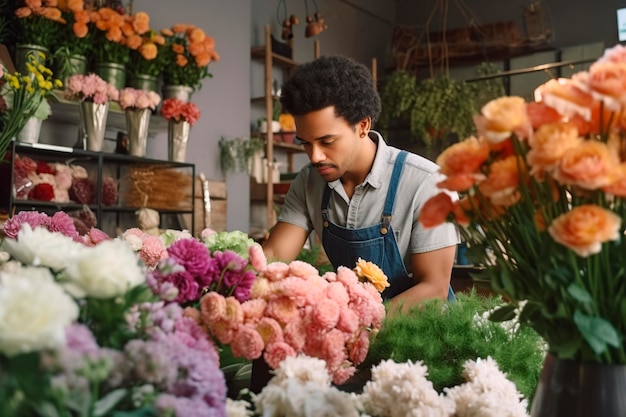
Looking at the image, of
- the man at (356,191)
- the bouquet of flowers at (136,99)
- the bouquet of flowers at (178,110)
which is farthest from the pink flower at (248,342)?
the bouquet of flowers at (178,110)

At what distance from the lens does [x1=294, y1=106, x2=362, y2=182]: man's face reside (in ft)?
5.57

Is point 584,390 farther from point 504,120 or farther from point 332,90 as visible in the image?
point 332,90

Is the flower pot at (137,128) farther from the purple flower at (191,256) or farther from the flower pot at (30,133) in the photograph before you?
the purple flower at (191,256)

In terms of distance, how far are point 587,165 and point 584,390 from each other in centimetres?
23

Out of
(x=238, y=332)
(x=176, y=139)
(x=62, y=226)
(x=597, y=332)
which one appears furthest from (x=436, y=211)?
(x=176, y=139)

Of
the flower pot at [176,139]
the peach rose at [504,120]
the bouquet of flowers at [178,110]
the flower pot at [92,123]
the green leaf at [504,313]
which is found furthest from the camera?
the flower pot at [176,139]

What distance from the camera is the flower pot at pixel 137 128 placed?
3.80 m

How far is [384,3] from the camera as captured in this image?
8039 mm

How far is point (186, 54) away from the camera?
13.3 feet

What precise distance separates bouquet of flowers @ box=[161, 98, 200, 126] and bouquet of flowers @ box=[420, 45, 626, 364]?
3.47 meters

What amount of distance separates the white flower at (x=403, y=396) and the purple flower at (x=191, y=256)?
0.25m

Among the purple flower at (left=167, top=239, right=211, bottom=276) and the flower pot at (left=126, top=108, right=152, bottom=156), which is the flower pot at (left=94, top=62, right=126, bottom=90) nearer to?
the flower pot at (left=126, top=108, right=152, bottom=156)

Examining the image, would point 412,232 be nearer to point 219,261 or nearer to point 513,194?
point 219,261

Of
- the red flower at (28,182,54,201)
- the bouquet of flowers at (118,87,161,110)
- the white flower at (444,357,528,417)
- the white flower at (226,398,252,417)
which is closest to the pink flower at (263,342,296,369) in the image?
the white flower at (226,398,252,417)
